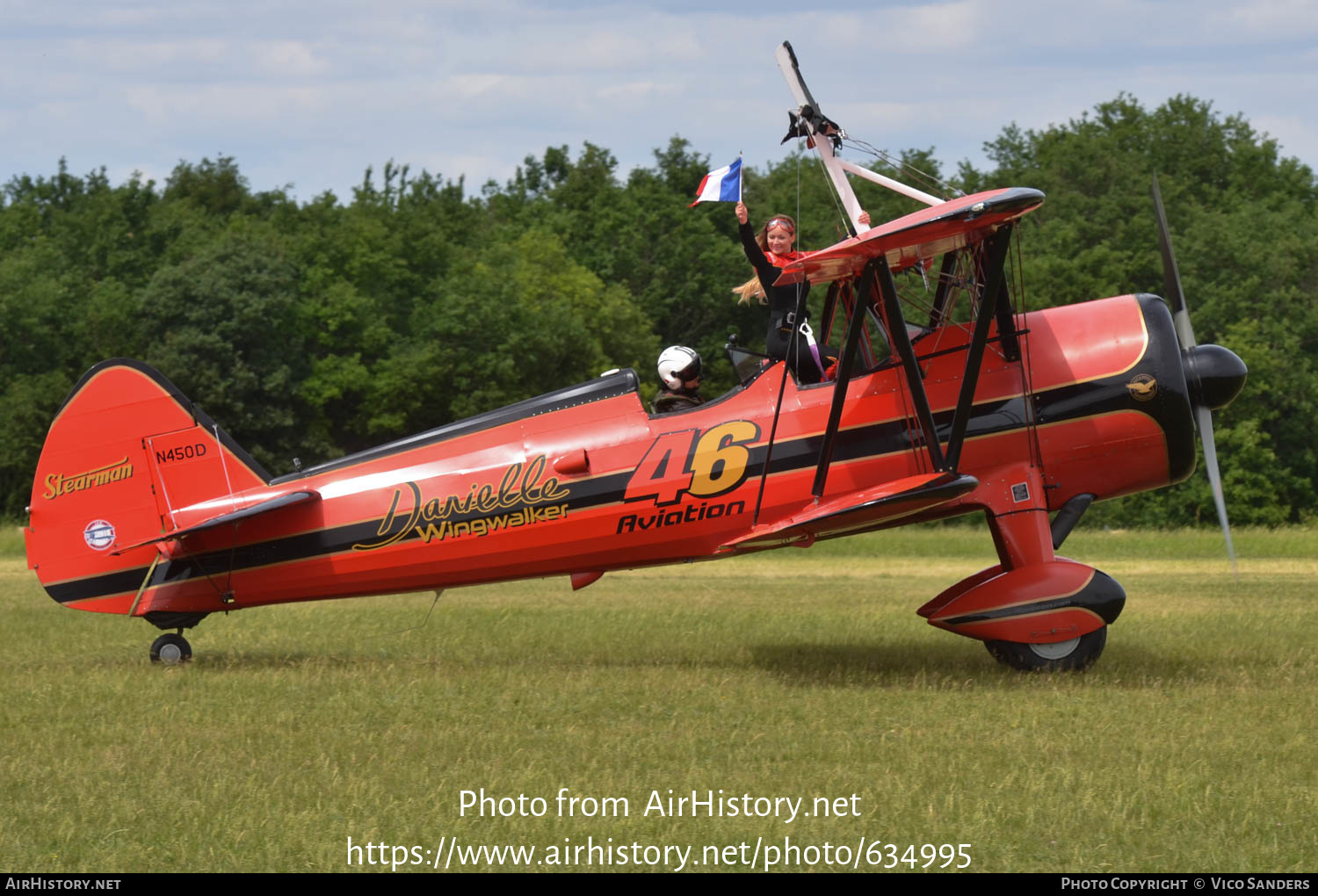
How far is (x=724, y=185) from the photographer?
32.7 ft

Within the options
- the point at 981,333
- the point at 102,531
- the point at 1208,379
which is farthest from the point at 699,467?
the point at 102,531

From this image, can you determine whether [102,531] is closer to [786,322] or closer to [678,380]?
[678,380]

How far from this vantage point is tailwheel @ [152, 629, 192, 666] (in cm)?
1105

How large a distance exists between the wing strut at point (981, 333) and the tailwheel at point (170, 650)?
652cm

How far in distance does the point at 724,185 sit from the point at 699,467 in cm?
216

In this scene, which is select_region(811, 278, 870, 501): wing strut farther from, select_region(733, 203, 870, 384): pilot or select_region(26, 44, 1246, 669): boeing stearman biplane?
select_region(733, 203, 870, 384): pilot

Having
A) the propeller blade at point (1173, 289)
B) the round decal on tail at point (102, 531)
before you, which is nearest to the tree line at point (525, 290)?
the propeller blade at point (1173, 289)

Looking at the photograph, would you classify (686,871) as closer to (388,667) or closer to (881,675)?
(881,675)

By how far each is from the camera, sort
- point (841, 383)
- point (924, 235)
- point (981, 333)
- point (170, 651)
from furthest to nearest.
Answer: point (170, 651)
point (841, 383)
point (981, 333)
point (924, 235)

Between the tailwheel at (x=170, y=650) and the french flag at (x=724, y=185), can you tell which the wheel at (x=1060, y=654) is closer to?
the french flag at (x=724, y=185)

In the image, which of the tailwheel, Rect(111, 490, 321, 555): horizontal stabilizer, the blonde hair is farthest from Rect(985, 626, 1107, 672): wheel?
the tailwheel

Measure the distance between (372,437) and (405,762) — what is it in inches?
1861

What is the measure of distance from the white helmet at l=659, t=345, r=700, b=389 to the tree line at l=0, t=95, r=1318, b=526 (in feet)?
117

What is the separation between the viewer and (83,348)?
55.5 meters
